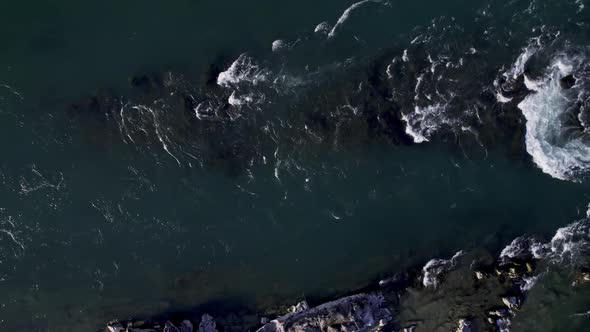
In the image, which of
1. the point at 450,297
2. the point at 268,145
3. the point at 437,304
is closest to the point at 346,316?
the point at 437,304

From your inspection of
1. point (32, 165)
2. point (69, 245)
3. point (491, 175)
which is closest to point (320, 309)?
point (491, 175)

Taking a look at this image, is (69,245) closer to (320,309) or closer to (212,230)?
(212,230)

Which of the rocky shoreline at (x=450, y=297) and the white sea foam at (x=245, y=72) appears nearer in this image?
the rocky shoreline at (x=450, y=297)

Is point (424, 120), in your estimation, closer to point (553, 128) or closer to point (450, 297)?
point (553, 128)

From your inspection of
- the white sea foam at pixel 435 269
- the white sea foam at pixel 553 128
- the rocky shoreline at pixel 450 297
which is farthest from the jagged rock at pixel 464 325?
the white sea foam at pixel 553 128

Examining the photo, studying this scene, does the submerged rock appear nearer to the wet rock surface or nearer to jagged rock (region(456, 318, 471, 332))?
the wet rock surface

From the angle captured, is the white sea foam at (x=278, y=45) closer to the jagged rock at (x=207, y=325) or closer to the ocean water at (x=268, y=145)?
the ocean water at (x=268, y=145)
